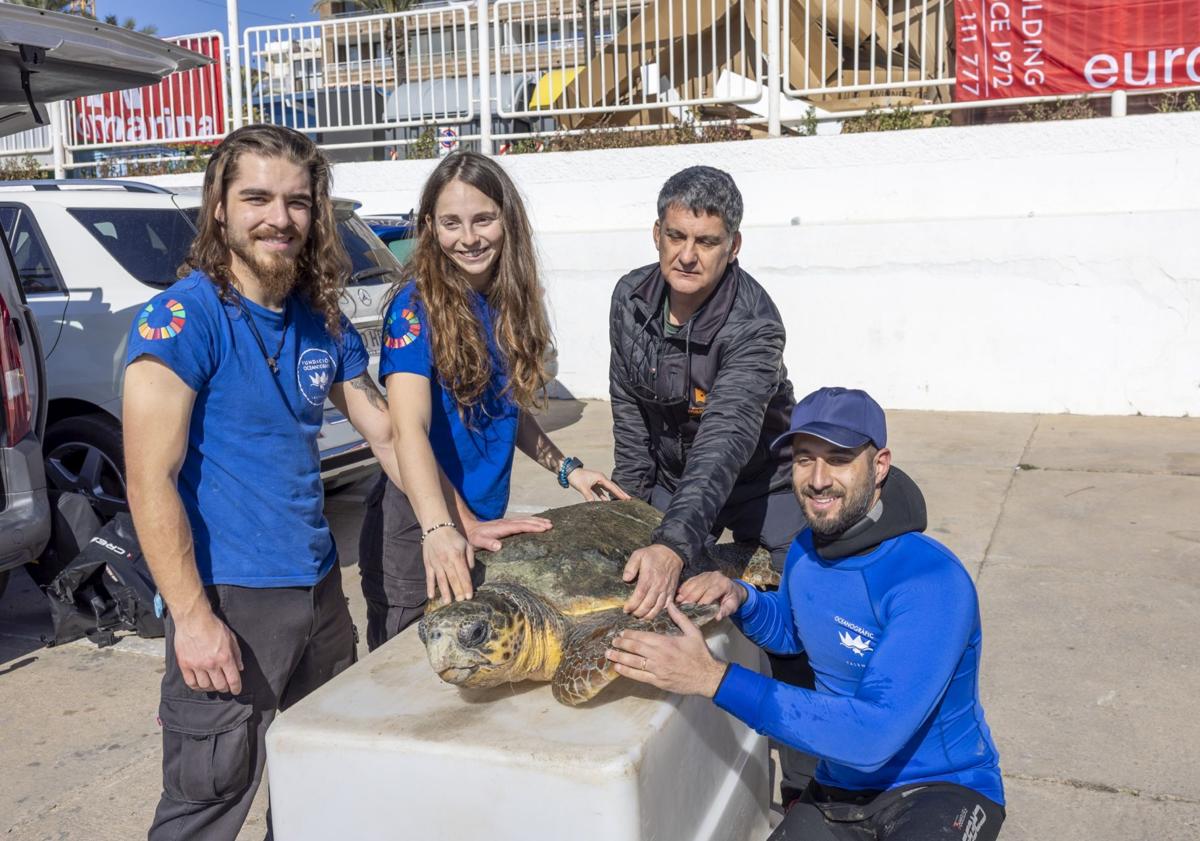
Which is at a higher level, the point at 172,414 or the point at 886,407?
the point at 172,414

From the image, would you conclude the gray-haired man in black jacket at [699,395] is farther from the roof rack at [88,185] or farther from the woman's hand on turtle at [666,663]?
the roof rack at [88,185]

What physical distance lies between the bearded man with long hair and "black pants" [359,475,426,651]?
1.15 ft

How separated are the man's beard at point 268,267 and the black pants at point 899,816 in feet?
5.30

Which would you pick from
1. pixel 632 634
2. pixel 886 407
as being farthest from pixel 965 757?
pixel 886 407

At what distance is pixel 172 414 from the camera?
6.80 feet

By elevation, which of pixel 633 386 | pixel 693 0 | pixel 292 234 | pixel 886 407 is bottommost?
pixel 886 407

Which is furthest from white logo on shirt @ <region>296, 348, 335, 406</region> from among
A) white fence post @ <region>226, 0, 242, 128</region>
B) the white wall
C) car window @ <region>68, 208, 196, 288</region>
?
white fence post @ <region>226, 0, 242, 128</region>

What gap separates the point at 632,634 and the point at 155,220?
4.76 metres

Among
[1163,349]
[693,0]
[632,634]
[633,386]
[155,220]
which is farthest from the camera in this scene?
[693,0]

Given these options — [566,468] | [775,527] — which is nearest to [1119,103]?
[775,527]

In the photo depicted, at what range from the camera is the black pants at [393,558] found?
279 centimetres

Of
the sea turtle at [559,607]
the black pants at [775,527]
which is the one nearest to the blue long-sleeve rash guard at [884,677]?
the sea turtle at [559,607]

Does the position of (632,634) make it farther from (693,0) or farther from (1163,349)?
(693,0)

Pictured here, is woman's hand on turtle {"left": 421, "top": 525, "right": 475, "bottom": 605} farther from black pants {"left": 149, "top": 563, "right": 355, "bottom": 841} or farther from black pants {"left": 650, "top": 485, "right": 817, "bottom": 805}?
black pants {"left": 650, "top": 485, "right": 817, "bottom": 805}
